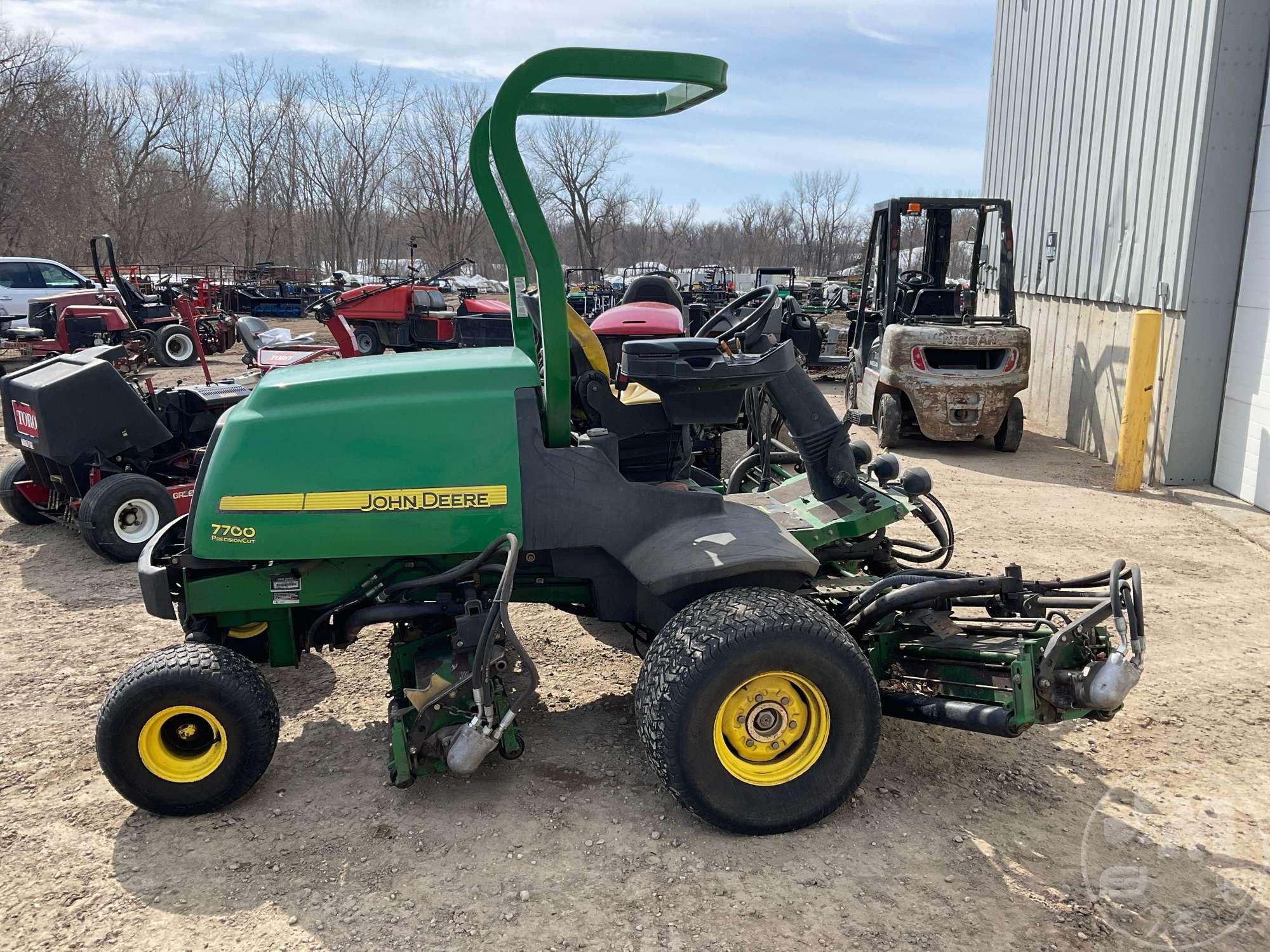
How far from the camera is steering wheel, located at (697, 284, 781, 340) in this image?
13.2ft

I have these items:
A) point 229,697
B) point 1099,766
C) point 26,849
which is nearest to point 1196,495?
point 1099,766

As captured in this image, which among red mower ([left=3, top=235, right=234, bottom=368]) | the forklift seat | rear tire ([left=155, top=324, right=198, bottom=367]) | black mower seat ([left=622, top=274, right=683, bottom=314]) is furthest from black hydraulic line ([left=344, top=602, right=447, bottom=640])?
rear tire ([left=155, top=324, right=198, bottom=367])

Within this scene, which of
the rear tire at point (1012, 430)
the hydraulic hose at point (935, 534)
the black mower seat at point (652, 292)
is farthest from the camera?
the rear tire at point (1012, 430)

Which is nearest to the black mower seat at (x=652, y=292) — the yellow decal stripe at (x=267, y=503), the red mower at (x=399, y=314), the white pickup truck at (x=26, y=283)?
the yellow decal stripe at (x=267, y=503)

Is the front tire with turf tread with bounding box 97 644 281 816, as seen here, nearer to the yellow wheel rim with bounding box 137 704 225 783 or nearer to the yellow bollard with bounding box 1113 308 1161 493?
the yellow wheel rim with bounding box 137 704 225 783

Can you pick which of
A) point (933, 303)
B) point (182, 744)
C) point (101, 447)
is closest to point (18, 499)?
point (101, 447)

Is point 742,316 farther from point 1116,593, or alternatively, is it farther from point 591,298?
point 591,298

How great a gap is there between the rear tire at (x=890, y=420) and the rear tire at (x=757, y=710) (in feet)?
23.0

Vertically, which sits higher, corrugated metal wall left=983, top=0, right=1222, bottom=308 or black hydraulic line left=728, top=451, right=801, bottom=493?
corrugated metal wall left=983, top=0, right=1222, bottom=308

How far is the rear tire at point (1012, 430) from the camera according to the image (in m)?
9.70

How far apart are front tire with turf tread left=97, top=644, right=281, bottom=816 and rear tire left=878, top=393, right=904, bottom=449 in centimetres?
768

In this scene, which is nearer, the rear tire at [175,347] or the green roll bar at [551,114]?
the green roll bar at [551,114]

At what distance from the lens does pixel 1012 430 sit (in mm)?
9742

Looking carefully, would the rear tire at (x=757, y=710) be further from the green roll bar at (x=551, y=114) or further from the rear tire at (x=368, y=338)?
the rear tire at (x=368, y=338)
